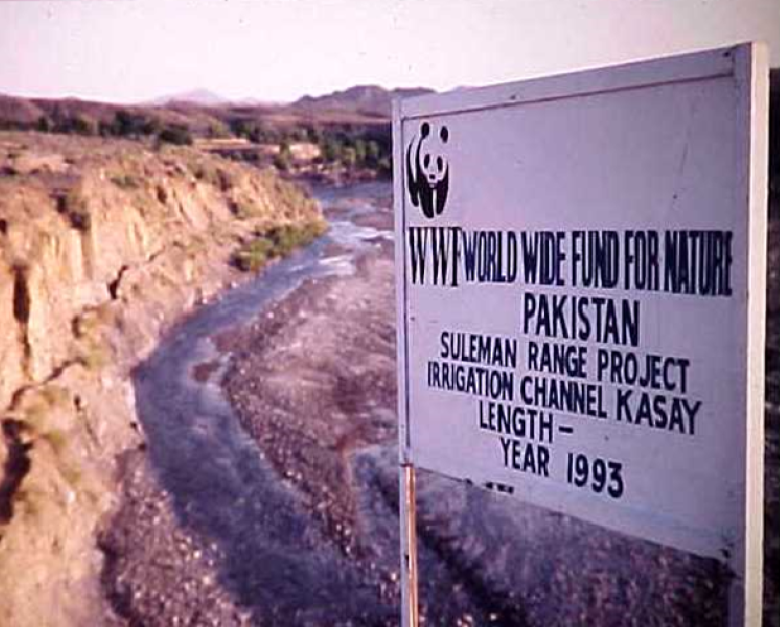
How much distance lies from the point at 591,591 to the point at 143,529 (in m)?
1.19

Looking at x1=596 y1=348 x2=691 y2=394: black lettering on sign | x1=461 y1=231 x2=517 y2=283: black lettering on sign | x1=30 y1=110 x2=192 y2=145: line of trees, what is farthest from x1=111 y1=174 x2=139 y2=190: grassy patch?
x1=596 y1=348 x2=691 y2=394: black lettering on sign

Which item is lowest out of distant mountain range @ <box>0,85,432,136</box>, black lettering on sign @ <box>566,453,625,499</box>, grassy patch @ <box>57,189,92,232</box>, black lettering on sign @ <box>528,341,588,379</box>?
black lettering on sign @ <box>566,453,625,499</box>

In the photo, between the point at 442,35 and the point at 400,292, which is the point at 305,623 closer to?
the point at 400,292

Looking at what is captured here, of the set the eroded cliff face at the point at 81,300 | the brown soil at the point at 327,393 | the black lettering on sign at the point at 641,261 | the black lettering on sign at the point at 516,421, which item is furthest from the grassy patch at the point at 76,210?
the black lettering on sign at the point at 641,261

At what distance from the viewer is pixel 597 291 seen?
269cm

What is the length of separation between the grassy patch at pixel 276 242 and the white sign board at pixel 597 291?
1.12 feet

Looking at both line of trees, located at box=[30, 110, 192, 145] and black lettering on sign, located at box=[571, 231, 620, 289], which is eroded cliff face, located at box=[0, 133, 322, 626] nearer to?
line of trees, located at box=[30, 110, 192, 145]

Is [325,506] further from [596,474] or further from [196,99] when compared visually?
[196,99]

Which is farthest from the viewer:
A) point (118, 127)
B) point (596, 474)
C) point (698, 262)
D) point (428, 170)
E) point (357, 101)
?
point (357, 101)

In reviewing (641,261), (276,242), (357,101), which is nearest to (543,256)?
(641,261)

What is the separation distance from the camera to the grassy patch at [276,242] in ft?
11.3

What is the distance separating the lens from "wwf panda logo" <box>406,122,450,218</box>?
3064 mm

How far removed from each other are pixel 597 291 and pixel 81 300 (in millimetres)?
1327

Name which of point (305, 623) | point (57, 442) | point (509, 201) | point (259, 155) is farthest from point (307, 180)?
point (305, 623)
